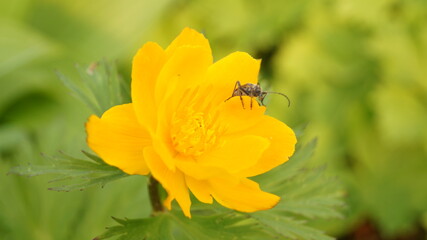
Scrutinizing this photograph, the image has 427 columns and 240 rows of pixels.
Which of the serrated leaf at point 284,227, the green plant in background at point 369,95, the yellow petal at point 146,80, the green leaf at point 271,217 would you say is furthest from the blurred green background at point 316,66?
the yellow petal at point 146,80

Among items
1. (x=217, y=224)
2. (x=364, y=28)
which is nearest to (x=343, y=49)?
(x=364, y=28)

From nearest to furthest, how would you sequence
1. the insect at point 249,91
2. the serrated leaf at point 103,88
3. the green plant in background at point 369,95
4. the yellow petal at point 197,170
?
the yellow petal at point 197,170 → the insect at point 249,91 → the serrated leaf at point 103,88 → the green plant in background at point 369,95

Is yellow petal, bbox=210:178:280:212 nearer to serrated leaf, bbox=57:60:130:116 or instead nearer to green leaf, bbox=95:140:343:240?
green leaf, bbox=95:140:343:240

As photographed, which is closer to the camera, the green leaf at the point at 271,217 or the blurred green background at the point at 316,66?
the green leaf at the point at 271,217

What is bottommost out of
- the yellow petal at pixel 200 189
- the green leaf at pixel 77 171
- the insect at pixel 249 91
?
the green leaf at pixel 77 171

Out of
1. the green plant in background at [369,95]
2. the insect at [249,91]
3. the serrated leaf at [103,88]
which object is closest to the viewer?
the insect at [249,91]

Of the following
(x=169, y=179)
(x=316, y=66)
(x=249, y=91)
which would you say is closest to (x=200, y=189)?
(x=169, y=179)

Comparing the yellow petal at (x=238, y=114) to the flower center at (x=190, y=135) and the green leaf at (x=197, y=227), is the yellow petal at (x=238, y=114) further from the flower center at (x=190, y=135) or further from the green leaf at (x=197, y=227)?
the green leaf at (x=197, y=227)
